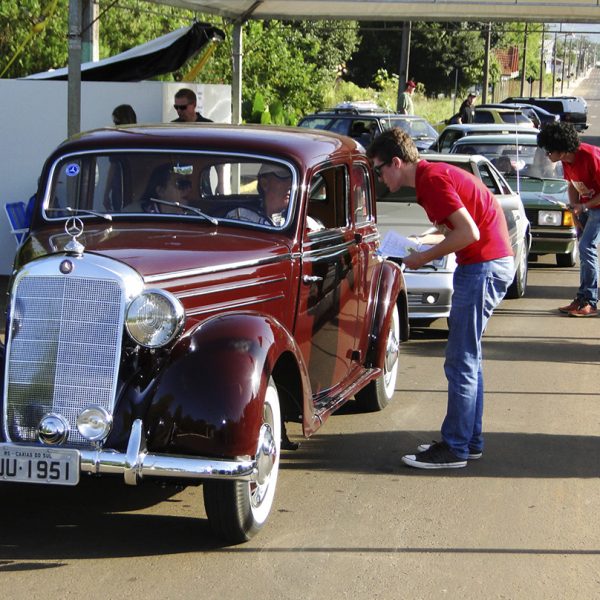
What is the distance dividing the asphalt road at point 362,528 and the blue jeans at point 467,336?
258mm

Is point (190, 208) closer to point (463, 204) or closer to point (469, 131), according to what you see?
point (463, 204)

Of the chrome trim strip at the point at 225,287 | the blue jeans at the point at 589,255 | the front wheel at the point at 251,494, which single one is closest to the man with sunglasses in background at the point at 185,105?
the blue jeans at the point at 589,255

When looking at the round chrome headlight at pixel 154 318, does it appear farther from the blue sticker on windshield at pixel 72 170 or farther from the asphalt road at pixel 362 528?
the blue sticker on windshield at pixel 72 170

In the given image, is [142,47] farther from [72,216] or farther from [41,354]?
[41,354]

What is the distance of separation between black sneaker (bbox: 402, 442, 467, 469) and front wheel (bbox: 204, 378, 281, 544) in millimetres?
1227

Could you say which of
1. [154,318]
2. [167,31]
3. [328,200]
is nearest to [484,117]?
[167,31]

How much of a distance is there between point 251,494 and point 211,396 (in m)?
0.65

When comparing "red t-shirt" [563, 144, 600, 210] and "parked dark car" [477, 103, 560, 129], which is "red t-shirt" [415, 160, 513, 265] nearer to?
"red t-shirt" [563, 144, 600, 210]

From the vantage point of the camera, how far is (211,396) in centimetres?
487

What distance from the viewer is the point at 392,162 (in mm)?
6242

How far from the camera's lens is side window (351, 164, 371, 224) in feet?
23.6

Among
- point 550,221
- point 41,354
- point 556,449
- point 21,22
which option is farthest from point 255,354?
point 21,22

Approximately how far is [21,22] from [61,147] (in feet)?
65.3

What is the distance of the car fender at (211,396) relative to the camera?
190 inches
